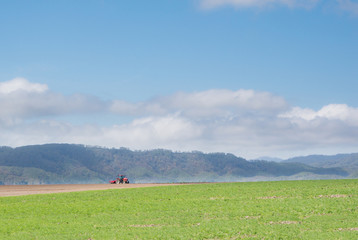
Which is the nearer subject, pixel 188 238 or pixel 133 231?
pixel 188 238

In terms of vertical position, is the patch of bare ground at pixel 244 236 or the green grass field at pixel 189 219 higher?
the green grass field at pixel 189 219

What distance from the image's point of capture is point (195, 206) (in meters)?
53.6

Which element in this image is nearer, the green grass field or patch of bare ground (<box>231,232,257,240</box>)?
patch of bare ground (<box>231,232,257,240</box>)

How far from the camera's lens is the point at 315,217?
139 feet

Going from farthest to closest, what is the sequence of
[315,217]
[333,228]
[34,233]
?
[315,217] < [34,233] < [333,228]

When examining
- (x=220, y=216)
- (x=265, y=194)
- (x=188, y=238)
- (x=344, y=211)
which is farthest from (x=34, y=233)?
(x=265, y=194)

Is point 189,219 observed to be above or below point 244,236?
above

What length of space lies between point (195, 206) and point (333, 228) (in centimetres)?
1979

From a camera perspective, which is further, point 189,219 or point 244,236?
point 189,219

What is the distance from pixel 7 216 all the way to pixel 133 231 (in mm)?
20510

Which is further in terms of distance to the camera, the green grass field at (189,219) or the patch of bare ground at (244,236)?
the green grass field at (189,219)

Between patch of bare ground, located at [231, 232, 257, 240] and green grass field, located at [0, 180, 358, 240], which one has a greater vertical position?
green grass field, located at [0, 180, 358, 240]

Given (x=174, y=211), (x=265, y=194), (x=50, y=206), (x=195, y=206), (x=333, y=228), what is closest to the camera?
(x=333, y=228)

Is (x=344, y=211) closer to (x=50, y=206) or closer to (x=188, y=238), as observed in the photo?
(x=188, y=238)
